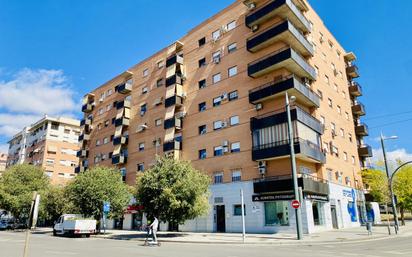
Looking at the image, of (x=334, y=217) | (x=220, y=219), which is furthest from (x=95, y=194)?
(x=334, y=217)

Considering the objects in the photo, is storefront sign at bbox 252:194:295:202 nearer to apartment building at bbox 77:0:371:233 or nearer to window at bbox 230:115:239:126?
apartment building at bbox 77:0:371:233

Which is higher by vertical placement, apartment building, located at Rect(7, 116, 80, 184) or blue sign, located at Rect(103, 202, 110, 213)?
apartment building, located at Rect(7, 116, 80, 184)

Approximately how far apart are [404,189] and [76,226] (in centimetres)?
3455

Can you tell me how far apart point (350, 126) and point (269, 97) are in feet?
52.9

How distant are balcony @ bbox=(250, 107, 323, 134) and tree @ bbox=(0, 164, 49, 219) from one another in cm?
3097

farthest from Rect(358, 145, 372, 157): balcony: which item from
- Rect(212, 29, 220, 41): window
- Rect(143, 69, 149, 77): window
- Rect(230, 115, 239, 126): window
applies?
Rect(143, 69, 149, 77): window

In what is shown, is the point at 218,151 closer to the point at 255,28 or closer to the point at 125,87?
the point at 255,28

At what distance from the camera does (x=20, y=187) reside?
44281mm

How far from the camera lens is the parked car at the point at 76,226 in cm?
2677

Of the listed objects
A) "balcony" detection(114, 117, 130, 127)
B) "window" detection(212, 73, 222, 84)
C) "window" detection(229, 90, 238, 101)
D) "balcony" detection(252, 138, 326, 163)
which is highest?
"window" detection(212, 73, 222, 84)

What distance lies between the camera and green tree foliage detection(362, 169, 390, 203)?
117 feet

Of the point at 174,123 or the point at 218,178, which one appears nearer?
the point at 218,178

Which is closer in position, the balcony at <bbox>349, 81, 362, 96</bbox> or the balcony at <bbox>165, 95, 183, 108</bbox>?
the balcony at <bbox>165, 95, 183, 108</bbox>

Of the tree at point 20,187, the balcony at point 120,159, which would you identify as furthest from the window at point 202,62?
the tree at point 20,187
